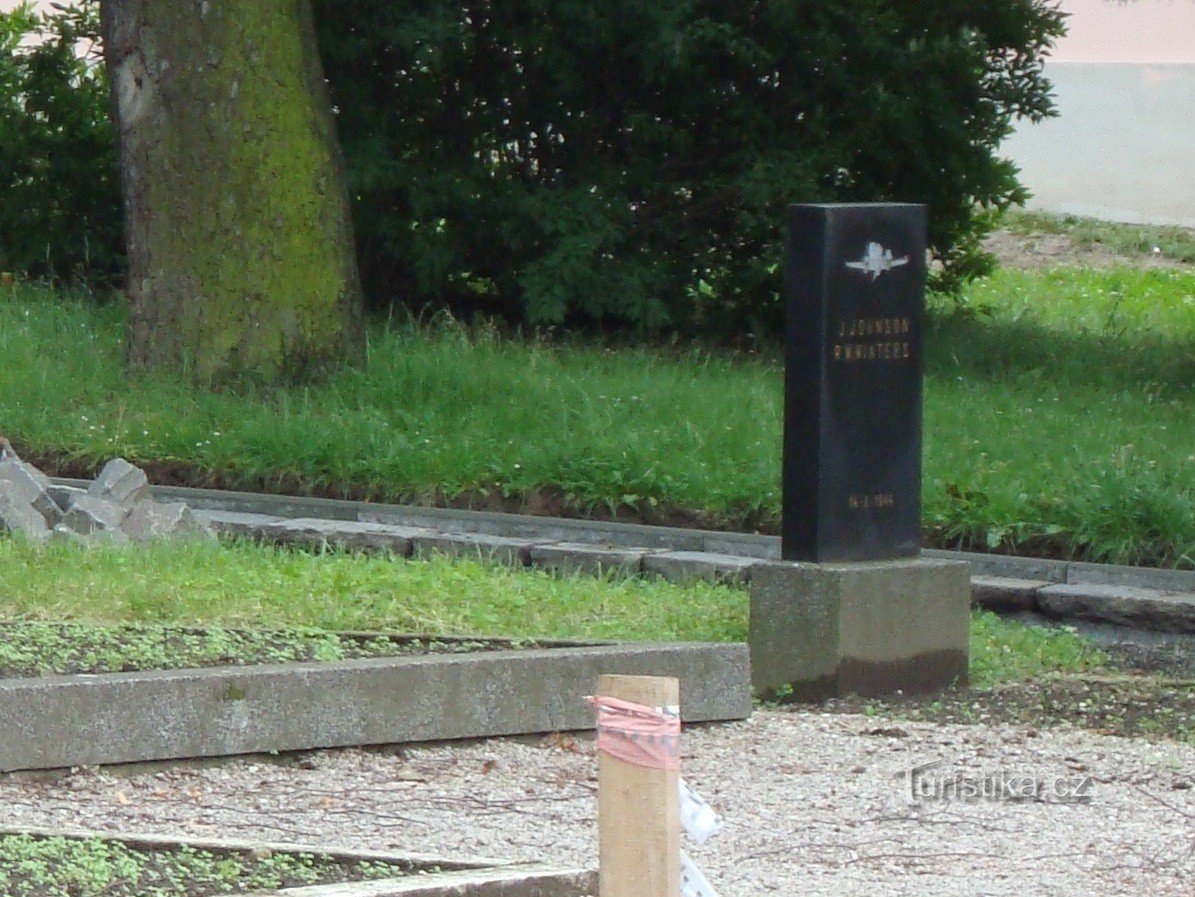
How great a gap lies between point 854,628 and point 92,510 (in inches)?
130

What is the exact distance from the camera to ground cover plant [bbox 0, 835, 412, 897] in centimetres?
416

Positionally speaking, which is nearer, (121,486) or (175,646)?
Answer: (175,646)

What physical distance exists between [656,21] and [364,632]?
773 cm

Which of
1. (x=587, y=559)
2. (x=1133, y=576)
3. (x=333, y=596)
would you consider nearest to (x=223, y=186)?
(x=587, y=559)

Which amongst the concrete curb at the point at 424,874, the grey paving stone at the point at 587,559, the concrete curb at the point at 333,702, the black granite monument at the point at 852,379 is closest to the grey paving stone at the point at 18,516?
the grey paving stone at the point at 587,559

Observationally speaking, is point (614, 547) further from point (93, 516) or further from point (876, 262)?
point (876, 262)

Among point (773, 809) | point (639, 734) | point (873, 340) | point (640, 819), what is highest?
point (873, 340)

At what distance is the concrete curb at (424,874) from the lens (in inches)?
163

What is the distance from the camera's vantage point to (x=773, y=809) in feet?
18.1

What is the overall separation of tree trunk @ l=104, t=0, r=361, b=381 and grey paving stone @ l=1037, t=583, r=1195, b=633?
488cm

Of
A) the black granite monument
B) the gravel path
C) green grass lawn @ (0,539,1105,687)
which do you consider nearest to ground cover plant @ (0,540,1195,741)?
green grass lawn @ (0,539,1105,687)

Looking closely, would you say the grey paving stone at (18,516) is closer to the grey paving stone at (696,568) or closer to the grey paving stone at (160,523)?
the grey paving stone at (160,523)

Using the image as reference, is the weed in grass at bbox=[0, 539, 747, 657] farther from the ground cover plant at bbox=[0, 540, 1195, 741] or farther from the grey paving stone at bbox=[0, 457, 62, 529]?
the grey paving stone at bbox=[0, 457, 62, 529]

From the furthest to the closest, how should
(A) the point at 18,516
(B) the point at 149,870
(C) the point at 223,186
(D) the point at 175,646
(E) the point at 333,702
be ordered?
1. (C) the point at 223,186
2. (A) the point at 18,516
3. (D) the point at 175,646
4. (E) the point at 333,702
5. (B) the point at 149,870
